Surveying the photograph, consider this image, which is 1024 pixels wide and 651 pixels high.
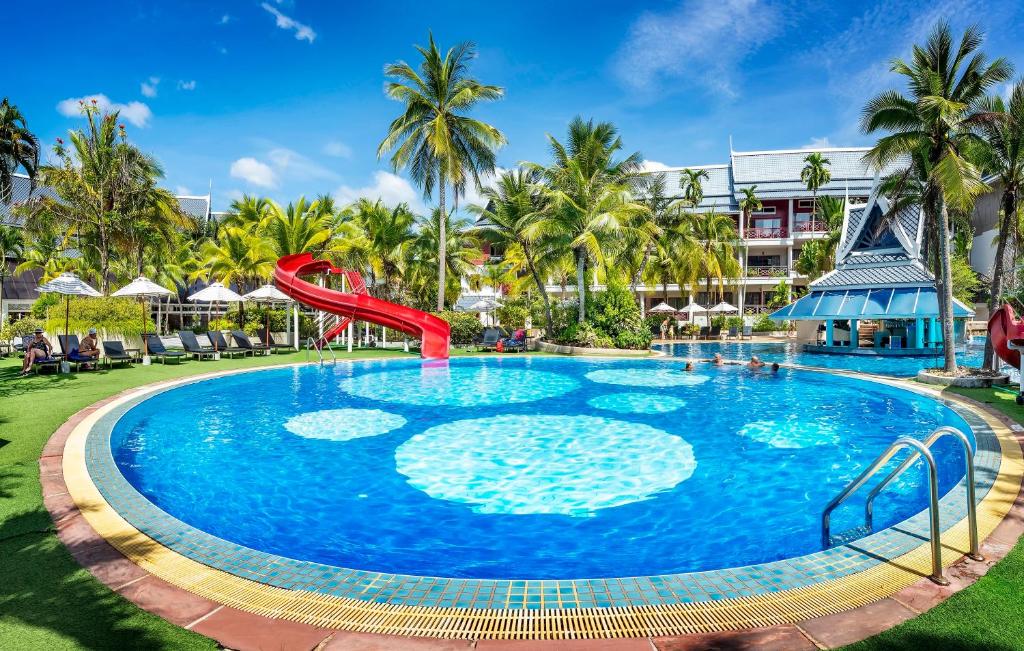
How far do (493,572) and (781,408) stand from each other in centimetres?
896

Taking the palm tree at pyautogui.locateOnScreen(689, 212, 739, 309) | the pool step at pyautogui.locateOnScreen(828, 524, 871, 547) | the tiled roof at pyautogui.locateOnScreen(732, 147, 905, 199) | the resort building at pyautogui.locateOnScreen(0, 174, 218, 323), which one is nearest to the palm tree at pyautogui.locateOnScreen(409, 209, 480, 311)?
the resort building at pyautogui.locateOnScreen(0, 174, 218, 323)

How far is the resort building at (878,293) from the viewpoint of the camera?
2281 centimetres

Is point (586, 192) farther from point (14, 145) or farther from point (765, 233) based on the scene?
point (765, 233)

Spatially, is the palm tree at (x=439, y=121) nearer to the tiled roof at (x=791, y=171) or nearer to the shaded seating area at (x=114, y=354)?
the shaded seating area at (x=114, y=354)

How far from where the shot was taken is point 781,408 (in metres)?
11.4

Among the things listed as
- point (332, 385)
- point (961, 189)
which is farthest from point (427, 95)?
point (961, 189)

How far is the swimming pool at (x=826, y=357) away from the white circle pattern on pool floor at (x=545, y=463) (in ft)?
39.2

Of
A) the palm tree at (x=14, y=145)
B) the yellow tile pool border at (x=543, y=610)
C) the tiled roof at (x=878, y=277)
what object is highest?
the palm tree at (x=14, y=145)

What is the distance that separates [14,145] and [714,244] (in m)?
33.4

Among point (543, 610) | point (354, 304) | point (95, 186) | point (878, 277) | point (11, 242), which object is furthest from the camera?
point (11, 242)

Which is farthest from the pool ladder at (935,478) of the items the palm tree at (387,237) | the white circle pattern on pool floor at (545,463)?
the palm tree at (387,237)

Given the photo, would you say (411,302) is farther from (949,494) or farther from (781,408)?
(949,494)

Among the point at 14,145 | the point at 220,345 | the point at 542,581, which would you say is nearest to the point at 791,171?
the point at 220,345

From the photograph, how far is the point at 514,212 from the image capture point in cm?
2558
